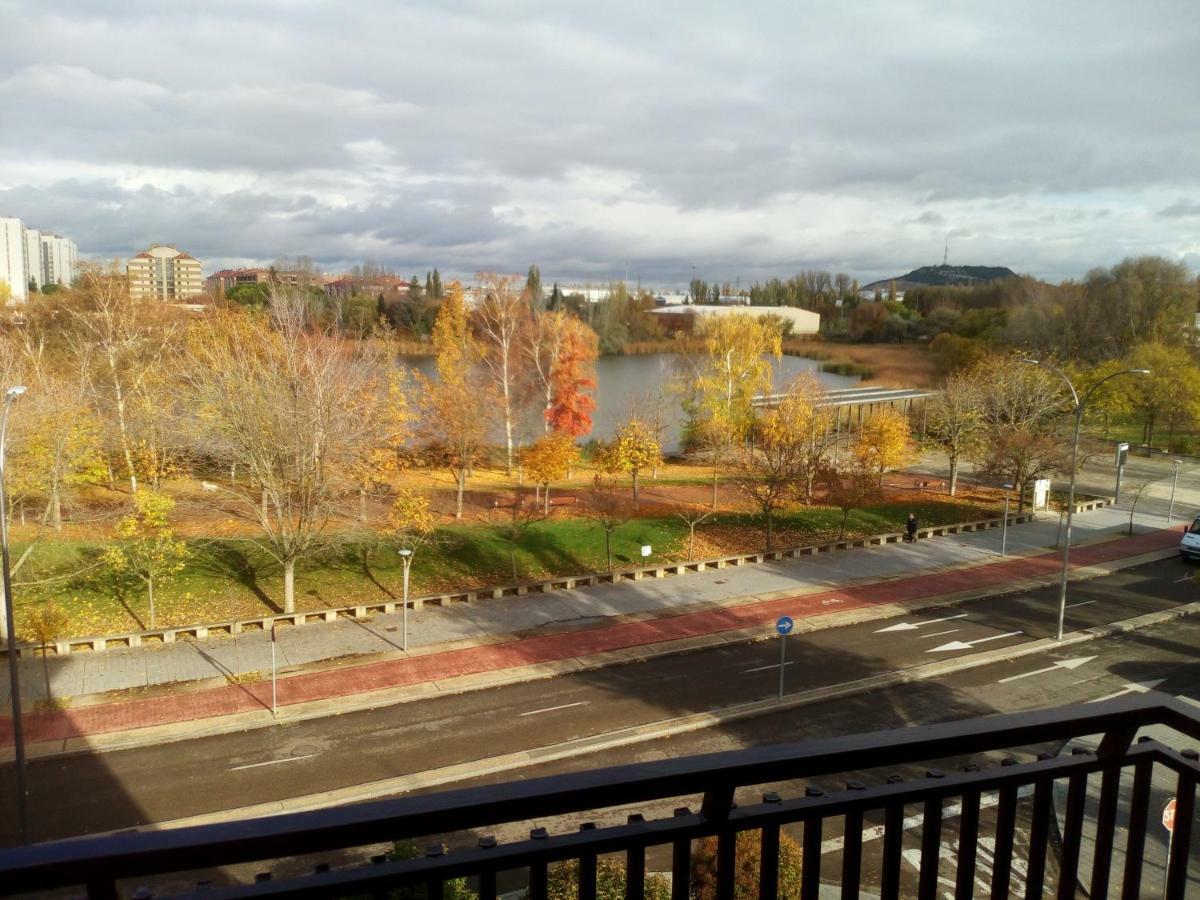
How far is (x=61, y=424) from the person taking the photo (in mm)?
18562

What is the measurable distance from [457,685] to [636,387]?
38.6 metres

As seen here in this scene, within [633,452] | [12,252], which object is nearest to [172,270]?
[12,252]

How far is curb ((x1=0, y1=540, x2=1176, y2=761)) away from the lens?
14570mm

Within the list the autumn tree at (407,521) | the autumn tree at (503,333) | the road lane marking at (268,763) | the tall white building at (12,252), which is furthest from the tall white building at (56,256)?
the road lane marking at (268,763)

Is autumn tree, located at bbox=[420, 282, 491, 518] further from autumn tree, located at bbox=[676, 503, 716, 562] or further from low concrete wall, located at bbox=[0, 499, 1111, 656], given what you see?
autumn tree, located at bbox=[676, 503, 716, 562]

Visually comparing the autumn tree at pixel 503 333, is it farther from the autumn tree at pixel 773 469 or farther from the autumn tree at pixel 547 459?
the autumn tree at pixel 773 469

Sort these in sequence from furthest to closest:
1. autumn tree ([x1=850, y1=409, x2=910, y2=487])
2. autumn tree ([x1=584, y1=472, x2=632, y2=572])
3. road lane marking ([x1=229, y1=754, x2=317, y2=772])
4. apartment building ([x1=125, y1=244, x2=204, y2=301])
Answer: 1. apartment building ([x1=125, y1=244, x2=204, y2=301])
2. autumn tree ([x1=850, y1=409, x2=910, y2=487])
3. autumn tree ([x1=584, y1=472, x2=632, y2=572])
4. road lane marking ([x1=229, y1=754, x2=317, y2=772])

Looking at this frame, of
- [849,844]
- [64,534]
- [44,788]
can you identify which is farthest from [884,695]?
[64,534]

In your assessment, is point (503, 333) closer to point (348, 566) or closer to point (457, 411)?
point (457, 411)

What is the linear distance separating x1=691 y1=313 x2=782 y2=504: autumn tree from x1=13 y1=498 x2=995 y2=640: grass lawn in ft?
38.4

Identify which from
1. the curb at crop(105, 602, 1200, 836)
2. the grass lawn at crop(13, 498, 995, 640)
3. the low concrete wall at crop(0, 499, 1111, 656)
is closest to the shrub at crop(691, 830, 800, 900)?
the curb at crop(105, 602, 1200, 836)

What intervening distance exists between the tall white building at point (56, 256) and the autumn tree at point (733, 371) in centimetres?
10878

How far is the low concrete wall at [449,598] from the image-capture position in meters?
18.4

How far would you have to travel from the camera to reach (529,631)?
1997cm
